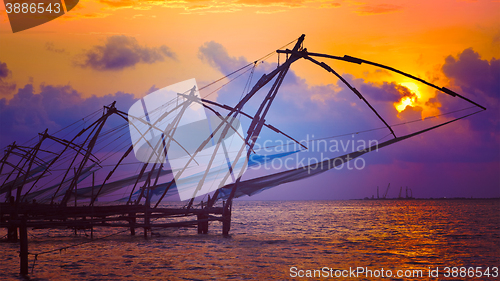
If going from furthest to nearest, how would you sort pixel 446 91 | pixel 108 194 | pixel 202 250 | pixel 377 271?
pixel 108 194 < pixel 202 250 < pixel 377 271 < pixel 446 91

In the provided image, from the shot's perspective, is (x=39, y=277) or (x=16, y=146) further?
(x=16, y=146)

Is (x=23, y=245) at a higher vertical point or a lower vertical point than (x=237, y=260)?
higher

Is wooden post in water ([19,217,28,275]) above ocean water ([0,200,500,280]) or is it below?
above

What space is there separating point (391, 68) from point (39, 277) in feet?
38.0

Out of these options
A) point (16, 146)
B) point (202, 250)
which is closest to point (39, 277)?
point (202, 250)

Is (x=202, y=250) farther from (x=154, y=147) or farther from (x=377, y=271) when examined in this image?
(x=377, y=271)

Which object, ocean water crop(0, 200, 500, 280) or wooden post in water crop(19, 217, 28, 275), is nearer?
wooden post in water crop(19, 217, 28, 275)

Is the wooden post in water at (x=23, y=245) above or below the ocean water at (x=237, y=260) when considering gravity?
above

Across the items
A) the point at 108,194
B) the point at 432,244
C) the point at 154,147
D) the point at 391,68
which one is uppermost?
the point at 391,68

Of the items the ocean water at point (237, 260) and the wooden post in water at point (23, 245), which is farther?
the ocean water at point (237, 260)

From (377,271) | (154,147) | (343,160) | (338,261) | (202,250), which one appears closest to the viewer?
(377,271)

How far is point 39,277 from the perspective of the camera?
11703 mm

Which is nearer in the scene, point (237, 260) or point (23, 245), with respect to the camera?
point (23, 245)

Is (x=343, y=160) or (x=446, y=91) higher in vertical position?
(x=446, y=91)
